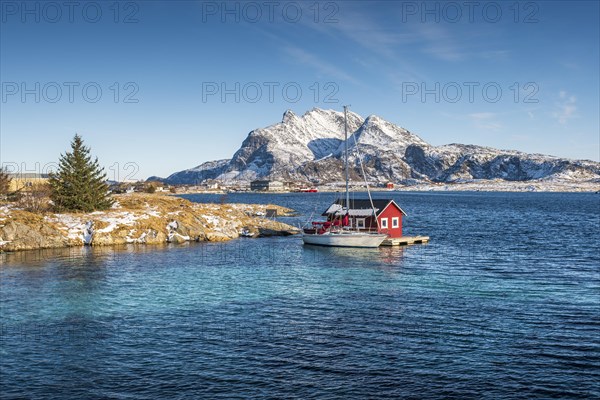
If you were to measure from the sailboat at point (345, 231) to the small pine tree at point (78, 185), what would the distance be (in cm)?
3154

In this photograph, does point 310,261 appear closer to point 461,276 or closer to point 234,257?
point 234,257

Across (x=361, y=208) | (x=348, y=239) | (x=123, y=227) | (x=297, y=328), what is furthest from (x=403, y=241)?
(x=297, y=328)

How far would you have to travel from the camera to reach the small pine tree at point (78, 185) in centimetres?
7119

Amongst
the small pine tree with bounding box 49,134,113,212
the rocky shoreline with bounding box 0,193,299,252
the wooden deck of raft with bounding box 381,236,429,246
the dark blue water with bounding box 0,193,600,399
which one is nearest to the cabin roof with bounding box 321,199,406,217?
the wooden deck of raft with bounding box 381,236,429,246

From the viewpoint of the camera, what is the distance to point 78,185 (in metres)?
71.6

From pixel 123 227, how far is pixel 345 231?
29983mm

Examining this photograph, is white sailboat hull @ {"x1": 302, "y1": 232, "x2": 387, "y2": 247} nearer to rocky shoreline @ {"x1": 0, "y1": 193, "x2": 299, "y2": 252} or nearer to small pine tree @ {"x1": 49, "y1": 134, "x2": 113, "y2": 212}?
rocky shoreline @ {"x1": 0, "y1": 193, "x2": 299, "y2": 252}

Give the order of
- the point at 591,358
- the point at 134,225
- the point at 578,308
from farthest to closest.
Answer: the point at 134,225 → the point at 578,308 → the point at 591,358

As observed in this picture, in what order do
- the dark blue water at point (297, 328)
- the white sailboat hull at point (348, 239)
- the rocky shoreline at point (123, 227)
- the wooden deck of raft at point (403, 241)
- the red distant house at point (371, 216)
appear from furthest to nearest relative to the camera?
the red distant house at point (371, 216)
the wooden deck of raft at point (403, 241)
the white sailboat hull at point (348, 239)
the rocky shoreline at point (123, 227)
the dark blue water at point (297, 328)

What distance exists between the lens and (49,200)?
250 feet

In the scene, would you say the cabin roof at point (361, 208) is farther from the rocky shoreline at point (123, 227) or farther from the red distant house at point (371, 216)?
the rocky shoreline at point (123, 227)

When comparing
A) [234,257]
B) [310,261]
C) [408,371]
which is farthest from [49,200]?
[408,371]

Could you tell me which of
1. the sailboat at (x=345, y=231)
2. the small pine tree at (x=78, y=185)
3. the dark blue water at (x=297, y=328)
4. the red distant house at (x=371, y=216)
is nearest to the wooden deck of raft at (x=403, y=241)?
the sailboat at (x=345, y=231)

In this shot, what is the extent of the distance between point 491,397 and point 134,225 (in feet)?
187
